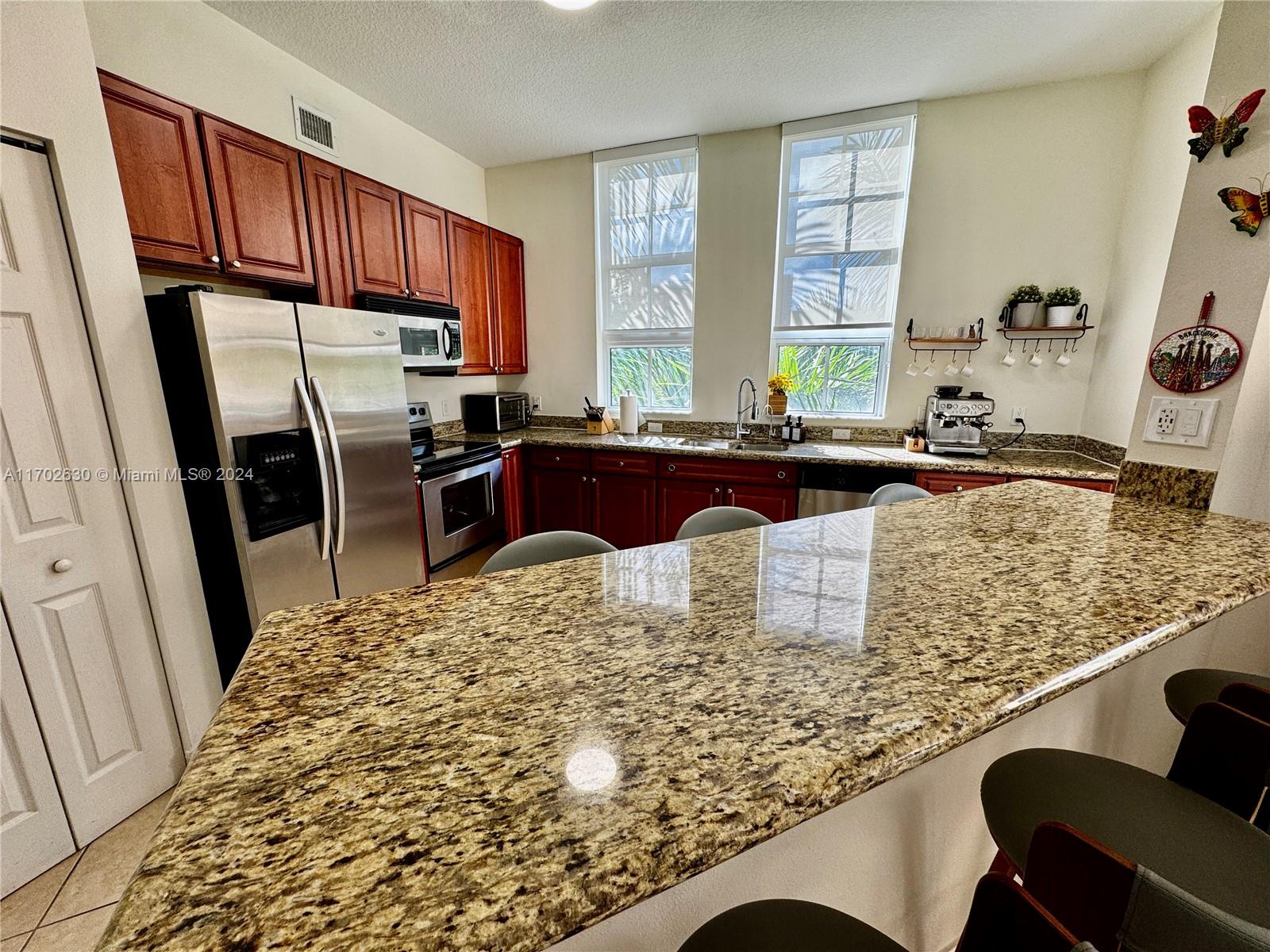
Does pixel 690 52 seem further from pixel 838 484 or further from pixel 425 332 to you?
pixel 838 484

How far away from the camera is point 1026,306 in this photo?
2887 millimetres

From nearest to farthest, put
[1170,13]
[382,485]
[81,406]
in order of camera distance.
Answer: [81,406] < [1170,13] < [382,485]

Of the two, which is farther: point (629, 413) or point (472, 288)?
point (629, 413)

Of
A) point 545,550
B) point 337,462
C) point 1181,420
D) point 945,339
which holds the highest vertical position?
point 945,339

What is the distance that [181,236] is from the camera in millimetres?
1926

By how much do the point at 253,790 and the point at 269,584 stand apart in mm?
1735

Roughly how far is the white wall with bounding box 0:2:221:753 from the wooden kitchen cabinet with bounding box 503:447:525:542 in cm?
181

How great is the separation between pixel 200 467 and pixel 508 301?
2.53 meters

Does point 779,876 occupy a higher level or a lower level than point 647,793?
lower

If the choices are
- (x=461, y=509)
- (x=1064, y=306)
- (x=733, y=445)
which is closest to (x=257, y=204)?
(x=461, y=509)

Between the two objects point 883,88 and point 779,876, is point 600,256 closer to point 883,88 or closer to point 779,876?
point 883,88

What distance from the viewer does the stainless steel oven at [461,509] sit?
9.05ft

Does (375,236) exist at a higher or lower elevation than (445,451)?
higher

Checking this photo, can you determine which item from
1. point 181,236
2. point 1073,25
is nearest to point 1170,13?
point 1073,25
